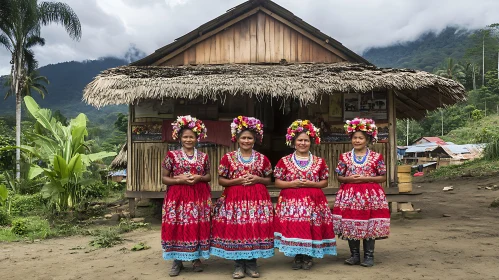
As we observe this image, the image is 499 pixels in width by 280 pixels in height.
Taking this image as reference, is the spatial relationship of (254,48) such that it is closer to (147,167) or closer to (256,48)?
(256,48)

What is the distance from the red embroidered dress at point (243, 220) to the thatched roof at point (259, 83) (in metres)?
3.02


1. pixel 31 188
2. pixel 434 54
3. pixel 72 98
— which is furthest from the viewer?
pixel 72 98

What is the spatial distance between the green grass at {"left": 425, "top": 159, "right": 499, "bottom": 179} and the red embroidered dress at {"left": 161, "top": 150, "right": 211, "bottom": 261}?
14.5 metres

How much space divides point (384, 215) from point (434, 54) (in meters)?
109

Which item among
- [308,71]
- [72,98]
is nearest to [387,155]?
[308,71]

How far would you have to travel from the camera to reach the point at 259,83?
23.5 ft

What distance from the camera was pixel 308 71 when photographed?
309 inches

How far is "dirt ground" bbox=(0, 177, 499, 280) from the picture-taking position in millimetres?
4281

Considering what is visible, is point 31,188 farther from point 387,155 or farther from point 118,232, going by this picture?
point 387,155

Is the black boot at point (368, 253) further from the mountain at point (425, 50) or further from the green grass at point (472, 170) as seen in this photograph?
the mountain at point (425, 50)

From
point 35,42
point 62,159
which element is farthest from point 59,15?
point 62,159

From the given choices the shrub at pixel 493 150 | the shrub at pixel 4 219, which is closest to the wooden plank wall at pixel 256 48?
the shrub at pixel 4 219

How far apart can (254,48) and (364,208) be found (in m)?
5.74

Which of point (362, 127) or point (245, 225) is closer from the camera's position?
point (245, 225)
